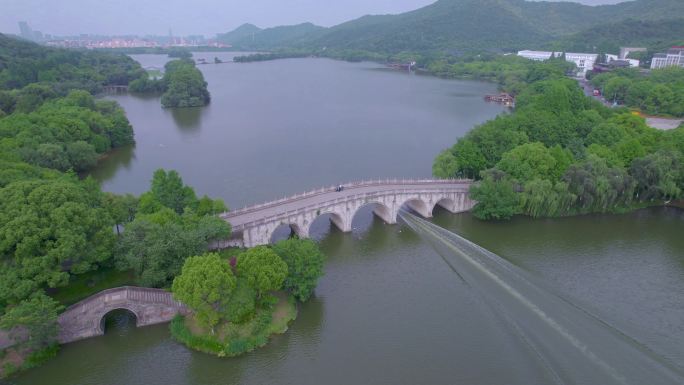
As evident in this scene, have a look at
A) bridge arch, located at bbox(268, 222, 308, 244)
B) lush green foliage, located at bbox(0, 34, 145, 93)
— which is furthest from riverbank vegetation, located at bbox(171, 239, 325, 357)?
lush green foliage, located at bbox(0, 34, 145, 93)

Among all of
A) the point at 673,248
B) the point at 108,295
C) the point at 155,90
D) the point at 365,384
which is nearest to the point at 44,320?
the point at 108,295

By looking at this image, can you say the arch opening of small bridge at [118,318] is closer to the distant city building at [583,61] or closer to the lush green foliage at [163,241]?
the lush green foliage at [163,241]

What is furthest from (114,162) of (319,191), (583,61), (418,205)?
(583,61)

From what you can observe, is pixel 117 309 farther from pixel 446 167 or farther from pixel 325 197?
pixel 446 167

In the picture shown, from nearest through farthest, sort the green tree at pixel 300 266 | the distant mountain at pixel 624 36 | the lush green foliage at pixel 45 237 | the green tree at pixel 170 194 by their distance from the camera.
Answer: the lush green foliage at pixel 45 237 → the green tree at pixel 300 266 → the green tree at pixel 170 194 → the distant mountain at pixel 624 36

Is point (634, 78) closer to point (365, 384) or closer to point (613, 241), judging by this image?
point (613, 241)

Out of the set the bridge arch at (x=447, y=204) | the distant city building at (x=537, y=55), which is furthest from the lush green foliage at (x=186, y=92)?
the distant city building at (x=537, y=55)
